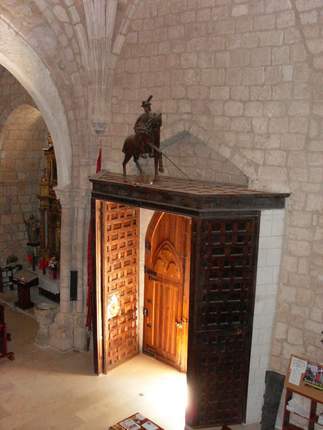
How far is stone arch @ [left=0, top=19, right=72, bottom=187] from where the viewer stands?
6566 millimetres

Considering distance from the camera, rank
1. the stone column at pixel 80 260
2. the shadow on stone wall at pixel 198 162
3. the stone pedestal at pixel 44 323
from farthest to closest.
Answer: the stone pedestal at pixel 44 323 → the stone column at pixel 80 260 → the shadow on stone wall at pixel 198 162

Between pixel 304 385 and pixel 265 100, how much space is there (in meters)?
3.13

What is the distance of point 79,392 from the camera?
20.2 ft

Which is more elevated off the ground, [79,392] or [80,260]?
[80,260]

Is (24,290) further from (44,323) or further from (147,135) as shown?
(147,135)

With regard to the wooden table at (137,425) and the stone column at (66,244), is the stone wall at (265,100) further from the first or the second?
the stone column at (66,244)

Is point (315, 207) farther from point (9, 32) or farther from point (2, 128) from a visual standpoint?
point (2, 128)

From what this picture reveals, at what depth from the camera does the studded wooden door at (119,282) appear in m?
6.35

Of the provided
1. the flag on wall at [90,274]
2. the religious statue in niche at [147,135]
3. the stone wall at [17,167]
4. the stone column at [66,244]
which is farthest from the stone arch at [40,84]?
the stone wall at [17,167]

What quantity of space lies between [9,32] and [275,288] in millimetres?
5007

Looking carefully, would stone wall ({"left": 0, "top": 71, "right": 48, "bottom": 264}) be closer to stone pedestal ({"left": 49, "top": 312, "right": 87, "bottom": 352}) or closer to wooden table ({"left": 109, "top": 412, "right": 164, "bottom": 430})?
stone pedestal ({"left": 49, "top": 312, "right": 87, "bottom": 352})

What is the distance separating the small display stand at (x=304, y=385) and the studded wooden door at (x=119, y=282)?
2631 mm

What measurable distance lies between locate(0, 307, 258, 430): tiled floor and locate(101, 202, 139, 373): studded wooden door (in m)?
0.32

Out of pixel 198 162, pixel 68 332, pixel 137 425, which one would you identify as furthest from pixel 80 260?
pixel 137 425
